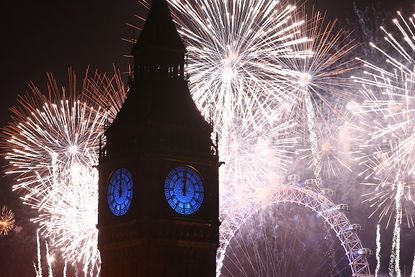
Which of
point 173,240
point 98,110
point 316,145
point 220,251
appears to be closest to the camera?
point 173,240

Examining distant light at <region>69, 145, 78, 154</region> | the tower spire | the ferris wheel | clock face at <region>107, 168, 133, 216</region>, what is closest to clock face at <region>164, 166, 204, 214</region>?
clock face at <region>107, 168, 133, 216</region>

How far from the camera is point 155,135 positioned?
285 feet

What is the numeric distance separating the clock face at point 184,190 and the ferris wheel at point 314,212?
34049 mm

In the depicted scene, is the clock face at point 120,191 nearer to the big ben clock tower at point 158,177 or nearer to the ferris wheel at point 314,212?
the big ben clock tower at point 158,177

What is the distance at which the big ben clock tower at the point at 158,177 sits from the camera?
280ft

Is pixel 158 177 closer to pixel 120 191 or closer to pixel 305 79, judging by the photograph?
pixel 120 191

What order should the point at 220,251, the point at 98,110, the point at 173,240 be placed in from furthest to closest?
the point at 220,251 < the point at 98,110 < the point at 173,240

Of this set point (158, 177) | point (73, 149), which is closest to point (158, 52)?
point (158, 177)

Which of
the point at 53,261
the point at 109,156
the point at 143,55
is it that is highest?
the point at 143,55

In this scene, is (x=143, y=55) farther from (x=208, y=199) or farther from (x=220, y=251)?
(x=220, y=251)

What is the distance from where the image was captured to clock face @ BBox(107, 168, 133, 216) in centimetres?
8657

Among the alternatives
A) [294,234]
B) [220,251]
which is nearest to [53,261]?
[220,251]

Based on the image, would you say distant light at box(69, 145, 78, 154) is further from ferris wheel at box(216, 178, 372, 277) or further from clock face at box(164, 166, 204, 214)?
ferris wheel at box(216, 178, 372, 277)

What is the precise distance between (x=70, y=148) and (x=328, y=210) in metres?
39.1
